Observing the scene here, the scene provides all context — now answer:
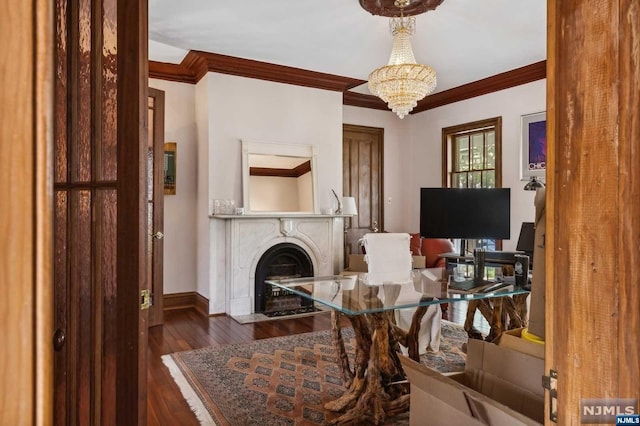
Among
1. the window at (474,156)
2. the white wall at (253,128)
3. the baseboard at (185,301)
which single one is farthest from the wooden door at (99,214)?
the window at (474,156)

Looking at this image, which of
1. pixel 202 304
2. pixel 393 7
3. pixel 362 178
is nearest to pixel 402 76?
pixel 393 7

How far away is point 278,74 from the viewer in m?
5.05

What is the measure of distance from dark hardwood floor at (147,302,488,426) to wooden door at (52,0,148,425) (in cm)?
119

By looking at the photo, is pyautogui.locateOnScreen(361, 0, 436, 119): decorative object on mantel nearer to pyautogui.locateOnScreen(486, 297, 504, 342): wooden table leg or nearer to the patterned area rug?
pyautogui.locateOnScreen(486, 297, 504, 342): wooden table leg

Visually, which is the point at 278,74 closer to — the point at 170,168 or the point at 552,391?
the point at 170,168

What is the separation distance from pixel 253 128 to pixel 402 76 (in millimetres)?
2074

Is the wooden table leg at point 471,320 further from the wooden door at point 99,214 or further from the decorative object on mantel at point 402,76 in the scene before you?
the wooden door at point 99,214

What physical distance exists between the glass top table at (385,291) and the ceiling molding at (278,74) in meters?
3.06

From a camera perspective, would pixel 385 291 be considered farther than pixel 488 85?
No

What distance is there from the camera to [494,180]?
5.60 m

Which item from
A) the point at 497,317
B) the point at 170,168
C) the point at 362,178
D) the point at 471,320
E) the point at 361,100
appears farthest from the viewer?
the point at 362,178

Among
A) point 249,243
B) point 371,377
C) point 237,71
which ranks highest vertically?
point 237,71

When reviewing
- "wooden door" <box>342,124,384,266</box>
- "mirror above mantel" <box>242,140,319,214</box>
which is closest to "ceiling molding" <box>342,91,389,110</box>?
"wooden door" <box>342,124,384,266</box>

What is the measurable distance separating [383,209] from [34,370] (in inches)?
252
